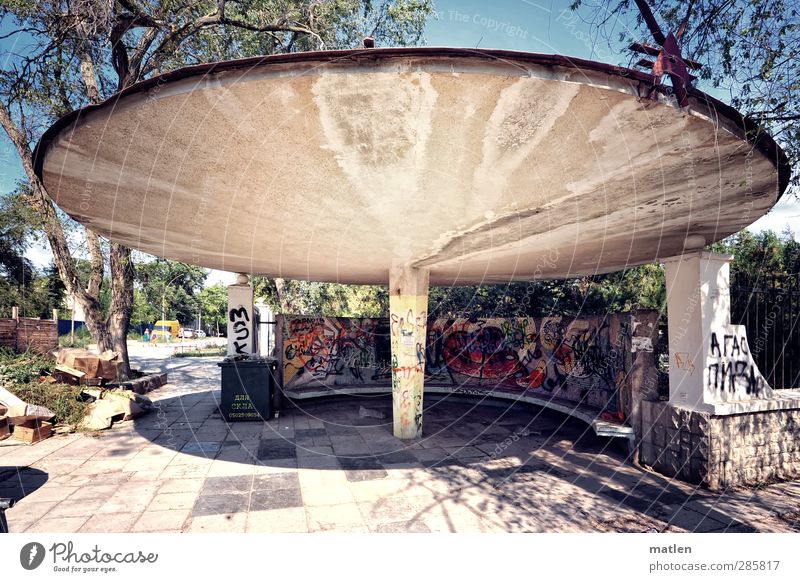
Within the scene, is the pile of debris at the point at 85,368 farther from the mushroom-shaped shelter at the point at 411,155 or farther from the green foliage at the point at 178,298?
the green foliage at the point at 178,298

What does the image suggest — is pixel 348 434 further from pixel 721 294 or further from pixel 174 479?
pixel 721 294

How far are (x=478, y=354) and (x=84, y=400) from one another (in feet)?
36.7

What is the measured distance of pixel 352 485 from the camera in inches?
244

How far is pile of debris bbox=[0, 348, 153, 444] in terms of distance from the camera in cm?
841

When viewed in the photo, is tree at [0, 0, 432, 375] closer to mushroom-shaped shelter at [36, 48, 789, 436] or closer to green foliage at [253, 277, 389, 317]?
mushroom-shaped shelter at [36, 48, 789, 436]

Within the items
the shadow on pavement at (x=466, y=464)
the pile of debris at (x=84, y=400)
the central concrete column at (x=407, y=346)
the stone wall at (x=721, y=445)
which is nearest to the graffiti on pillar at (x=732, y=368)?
the stone wall at (x=721, y=445)

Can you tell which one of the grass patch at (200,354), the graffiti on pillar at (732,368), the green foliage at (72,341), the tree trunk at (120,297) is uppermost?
the tree trunk at (120,297)

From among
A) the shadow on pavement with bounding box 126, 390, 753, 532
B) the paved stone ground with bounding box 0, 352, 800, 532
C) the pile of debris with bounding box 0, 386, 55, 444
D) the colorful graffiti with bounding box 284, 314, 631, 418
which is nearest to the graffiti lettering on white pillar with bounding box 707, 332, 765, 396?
the paved stone ground with bounding box 0, 352, 800, 532

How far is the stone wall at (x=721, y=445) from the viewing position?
6.29 meters

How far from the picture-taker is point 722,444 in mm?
6316

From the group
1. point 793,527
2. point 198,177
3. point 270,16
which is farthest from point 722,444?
point 270,16

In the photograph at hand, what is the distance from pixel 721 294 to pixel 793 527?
3302mm

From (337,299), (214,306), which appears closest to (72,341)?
(337,299)

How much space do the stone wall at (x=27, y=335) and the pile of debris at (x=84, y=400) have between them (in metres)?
9.88
